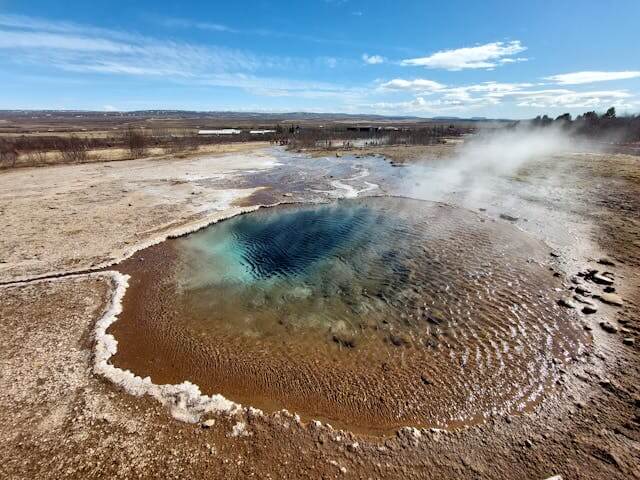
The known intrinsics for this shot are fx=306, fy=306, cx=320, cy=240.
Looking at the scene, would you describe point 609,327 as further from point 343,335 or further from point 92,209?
point 92,209

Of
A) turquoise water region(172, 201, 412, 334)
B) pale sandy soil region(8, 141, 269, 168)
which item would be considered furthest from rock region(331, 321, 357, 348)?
pale sandy soil region(8, 141, 269, 168)

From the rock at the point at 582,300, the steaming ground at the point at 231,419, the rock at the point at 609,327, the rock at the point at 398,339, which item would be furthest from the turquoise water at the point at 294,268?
the rock at the point at 609,327

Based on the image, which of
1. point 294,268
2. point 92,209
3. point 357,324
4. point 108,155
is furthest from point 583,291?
point 108,155

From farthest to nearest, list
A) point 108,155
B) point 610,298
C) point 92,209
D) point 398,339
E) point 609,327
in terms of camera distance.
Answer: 1. point 108,155
2. point 92,209
3. point 610,298
4. point 398,339
5. point 609,327

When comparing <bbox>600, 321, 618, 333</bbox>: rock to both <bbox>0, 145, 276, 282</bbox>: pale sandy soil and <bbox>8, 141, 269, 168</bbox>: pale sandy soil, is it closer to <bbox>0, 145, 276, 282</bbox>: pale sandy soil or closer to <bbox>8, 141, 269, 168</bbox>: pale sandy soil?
<bbox>0, 145, 276, 282</bbox>: pale sandy soil

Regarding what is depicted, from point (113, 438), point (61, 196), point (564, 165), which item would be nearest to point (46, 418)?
point (113, 438)

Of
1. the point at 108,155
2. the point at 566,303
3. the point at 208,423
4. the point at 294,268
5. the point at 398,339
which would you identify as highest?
the point at 108,155
